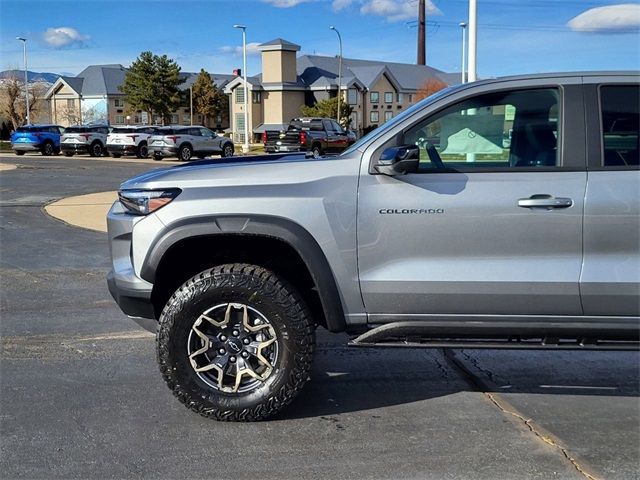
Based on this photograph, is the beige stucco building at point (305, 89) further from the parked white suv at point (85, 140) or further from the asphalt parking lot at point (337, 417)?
the asphalt parking lot at point (337, 417)

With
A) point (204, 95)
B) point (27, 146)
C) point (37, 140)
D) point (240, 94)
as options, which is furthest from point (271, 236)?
point (204, 95)

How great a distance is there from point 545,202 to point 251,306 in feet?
5.96

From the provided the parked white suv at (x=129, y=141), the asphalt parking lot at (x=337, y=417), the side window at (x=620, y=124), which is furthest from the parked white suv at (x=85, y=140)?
the side window at (x=620, y=124)

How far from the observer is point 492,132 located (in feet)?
14.0

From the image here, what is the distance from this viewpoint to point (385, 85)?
73.5m

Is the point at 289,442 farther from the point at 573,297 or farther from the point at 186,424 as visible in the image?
the point at 573,297

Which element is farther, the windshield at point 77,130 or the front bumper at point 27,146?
the front bumper at point 27,146

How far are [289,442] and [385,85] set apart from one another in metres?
72.2

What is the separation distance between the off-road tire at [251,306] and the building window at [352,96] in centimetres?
6464

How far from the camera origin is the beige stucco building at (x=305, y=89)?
215 feet

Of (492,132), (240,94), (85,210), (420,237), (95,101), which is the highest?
(95,101)

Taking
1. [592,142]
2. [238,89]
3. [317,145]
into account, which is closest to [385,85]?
[238,89]

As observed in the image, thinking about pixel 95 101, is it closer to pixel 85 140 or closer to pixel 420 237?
pixel 85 140

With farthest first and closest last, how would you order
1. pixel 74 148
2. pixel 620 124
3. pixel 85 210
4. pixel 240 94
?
pixel 240 94
pixel 74 148
pixel 85 210
pixel 620 124
